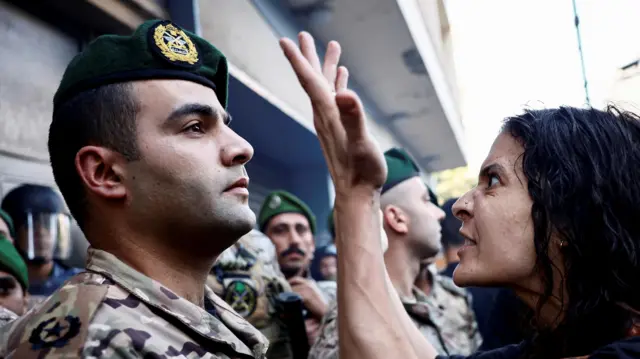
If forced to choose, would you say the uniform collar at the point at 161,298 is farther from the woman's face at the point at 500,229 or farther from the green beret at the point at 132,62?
the woman's face at the point at 500,229

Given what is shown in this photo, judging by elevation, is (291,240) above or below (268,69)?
below

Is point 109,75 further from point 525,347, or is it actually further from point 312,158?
point 312,158

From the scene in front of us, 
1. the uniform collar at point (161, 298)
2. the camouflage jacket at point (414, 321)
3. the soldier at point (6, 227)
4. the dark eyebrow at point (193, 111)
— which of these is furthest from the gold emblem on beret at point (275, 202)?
the uniform collar at point (161, 298)

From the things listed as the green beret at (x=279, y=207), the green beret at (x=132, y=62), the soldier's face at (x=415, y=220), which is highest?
the green beret at (x=132, y=62)

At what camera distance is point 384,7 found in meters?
6.97

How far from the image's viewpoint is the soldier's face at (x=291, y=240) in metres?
4.09

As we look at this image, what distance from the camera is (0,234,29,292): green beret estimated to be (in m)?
2.51

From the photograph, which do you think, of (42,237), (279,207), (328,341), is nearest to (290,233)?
(279,207)

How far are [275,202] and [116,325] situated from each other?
3043 mm

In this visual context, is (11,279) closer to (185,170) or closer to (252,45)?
(185,170)

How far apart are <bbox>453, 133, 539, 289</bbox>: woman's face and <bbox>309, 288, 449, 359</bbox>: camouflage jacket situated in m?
0.99

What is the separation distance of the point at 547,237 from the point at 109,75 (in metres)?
1.35

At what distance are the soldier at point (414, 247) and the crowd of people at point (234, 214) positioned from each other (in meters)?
0.99

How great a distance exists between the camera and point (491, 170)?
6.52 feet
